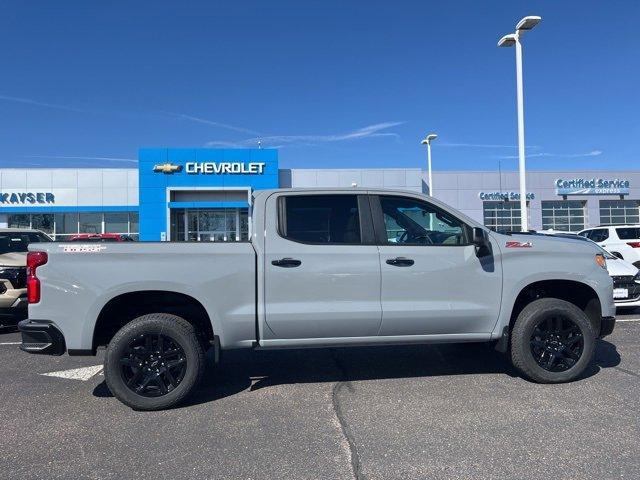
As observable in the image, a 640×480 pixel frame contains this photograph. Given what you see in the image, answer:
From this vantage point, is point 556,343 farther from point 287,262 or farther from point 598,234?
point 598,234

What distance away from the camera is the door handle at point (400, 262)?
15.0 feet

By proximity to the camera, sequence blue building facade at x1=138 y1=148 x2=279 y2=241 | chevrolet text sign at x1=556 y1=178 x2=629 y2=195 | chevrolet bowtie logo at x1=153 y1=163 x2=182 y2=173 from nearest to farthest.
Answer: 1. chevrolet bowtie logo at x1=153 y1=163 x2=182 y2=173
2. blue building facade at x1=138 y1=148 x2=279 y2=241
3. chevrolet text sign at x1=556 y1=178 x2=629 y2=195

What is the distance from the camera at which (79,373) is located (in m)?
5.63

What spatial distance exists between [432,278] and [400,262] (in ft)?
1.14

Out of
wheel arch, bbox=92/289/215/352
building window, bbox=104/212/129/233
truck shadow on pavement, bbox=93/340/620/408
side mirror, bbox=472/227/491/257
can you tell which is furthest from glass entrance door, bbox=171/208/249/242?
side mirror, bbox=472/227/491/257

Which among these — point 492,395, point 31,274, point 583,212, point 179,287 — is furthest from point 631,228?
point 583,212

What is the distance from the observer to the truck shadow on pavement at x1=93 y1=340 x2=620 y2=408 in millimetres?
5133

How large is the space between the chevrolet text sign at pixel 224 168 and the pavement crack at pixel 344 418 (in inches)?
1015

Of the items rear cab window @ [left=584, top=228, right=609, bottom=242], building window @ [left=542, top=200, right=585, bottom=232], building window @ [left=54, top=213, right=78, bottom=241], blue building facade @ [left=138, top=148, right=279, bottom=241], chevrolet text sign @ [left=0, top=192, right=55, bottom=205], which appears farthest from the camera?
building window @ [left=542, top=200, right=585, bottom=232]

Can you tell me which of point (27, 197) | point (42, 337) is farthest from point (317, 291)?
point (27, 197)

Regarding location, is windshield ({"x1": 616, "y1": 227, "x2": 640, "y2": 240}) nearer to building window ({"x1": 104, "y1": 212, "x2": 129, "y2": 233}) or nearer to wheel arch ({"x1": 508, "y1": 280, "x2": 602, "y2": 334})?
wheel arch ({"x1": 508, "y1": 280, "x2": 602, "y2": 334})

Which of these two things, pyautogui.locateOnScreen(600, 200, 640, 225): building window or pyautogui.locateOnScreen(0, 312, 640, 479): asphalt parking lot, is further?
pyautogui.locateOnScreen(600, 200, 640, 225): building window

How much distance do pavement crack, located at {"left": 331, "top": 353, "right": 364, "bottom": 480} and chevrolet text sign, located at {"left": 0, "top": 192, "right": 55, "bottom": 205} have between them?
101 feet

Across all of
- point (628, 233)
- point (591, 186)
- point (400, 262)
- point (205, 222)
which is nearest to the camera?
point (400, 262)
